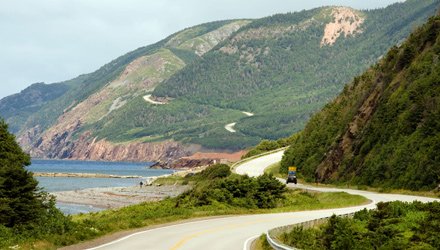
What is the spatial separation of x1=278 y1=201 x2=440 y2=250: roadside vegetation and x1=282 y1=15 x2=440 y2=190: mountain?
68.0 feet

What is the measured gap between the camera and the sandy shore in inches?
3467

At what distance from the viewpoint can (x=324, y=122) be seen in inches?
3056

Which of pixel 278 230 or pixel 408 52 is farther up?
pixel 408 52

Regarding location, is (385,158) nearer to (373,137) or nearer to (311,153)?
(373,137)

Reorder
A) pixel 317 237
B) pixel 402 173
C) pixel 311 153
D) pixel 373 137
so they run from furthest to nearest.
Result: pixel 311 153 < pixel 373 137 < pixel 402 173 < pixel 317 237

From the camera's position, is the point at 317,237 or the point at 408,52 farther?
the point at 408,52

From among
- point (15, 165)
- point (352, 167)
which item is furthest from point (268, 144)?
point (15, 165)

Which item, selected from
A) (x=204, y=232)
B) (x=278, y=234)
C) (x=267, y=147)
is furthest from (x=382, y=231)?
(x=267, y=147)

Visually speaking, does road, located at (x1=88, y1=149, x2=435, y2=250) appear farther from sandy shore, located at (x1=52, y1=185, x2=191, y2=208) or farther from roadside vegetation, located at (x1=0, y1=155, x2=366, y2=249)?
sandy shore, located at (x1=52, y1=185, x2=191, y2=208)

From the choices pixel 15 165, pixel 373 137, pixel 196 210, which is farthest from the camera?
pixel 373 137

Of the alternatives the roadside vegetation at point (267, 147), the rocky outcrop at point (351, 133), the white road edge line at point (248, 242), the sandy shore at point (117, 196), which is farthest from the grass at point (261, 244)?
the roadside vegetation at point (267, 147)

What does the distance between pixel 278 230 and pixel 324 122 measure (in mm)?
51964

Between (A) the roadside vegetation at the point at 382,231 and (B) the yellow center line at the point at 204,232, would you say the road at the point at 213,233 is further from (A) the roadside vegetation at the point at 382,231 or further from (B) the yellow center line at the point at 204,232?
(A) the roadside vegetation at the point at 382,231

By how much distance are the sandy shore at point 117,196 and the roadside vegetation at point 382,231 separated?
60863 mm
